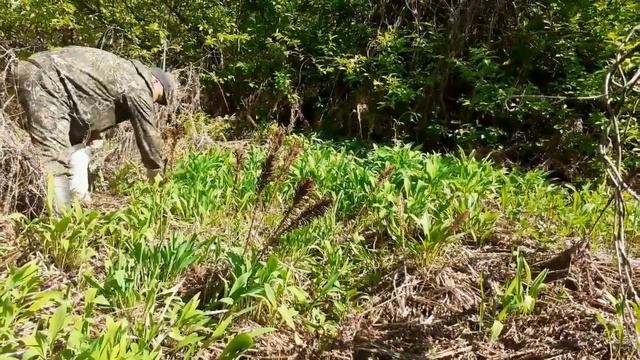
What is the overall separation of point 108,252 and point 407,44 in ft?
16.6

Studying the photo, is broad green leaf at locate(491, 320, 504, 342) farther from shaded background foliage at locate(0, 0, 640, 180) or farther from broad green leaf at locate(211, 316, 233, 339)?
shaded background foliage at locate(0, 0, 640, 180)

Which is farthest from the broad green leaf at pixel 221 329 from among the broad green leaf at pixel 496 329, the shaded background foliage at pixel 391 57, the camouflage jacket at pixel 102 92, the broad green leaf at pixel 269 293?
the shaded background foliage at pixel 391 57

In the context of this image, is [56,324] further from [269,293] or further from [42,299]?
[269,293]

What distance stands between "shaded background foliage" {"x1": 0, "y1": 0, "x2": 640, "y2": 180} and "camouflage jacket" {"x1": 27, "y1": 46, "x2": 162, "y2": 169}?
2231mm

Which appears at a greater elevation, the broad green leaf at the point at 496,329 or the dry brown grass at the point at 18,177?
the dry brown grass at the point at 18,177

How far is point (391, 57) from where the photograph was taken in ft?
22.9

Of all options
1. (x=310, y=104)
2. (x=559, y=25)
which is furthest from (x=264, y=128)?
(x=559, y=25)

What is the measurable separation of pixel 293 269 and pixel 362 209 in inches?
34.1

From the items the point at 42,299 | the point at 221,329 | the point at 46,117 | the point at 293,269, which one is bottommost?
the point at 293,269

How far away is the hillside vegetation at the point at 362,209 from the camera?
8.95 feet

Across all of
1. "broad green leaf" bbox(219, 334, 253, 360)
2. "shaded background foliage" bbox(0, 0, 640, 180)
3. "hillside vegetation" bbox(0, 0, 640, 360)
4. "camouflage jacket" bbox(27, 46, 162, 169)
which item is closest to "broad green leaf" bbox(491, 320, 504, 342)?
"hillside vegetation" bbox(0, 0, 640, 360)

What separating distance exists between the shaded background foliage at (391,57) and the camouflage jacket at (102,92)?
2231mm

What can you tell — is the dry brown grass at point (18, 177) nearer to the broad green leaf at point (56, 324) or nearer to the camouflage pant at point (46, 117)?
the camouflage pant at point (46, 117)

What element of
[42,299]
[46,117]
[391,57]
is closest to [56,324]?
[42,299]
